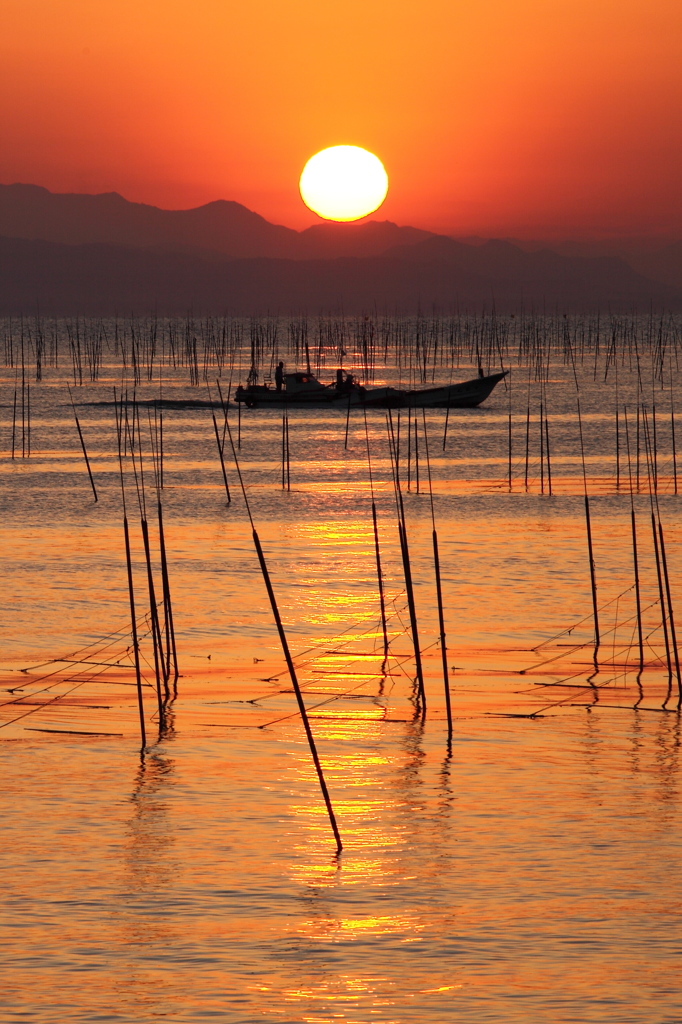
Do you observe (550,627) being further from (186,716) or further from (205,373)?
(205,373)

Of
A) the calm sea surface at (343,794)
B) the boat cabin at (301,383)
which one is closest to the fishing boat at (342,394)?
the boat cabin at (301,383)

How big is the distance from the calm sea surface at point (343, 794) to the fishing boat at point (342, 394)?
2117 centimetres

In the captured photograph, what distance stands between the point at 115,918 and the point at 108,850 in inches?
32.0

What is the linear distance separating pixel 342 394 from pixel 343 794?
31.5 metres

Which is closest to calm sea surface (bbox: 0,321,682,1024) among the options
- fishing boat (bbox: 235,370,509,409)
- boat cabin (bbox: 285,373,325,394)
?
fishing boat (bbox: 235,370,509,409)

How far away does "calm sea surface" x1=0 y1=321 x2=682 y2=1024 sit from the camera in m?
5.39

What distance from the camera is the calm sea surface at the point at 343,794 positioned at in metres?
5.39

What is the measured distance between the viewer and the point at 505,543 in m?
17.4

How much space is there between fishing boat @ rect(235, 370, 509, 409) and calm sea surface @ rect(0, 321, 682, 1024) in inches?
834

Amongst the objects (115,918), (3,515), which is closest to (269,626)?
(115,918)

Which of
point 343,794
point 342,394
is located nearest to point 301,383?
point 342,394

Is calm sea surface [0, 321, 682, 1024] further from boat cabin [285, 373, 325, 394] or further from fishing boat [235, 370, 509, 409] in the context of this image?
boat cabin [285, 373, 325, 394]

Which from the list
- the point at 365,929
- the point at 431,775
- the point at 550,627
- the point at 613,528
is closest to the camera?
the point at 365,929

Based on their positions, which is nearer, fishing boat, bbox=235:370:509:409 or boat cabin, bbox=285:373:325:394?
fishing boat, bbox=235:370:509:409
